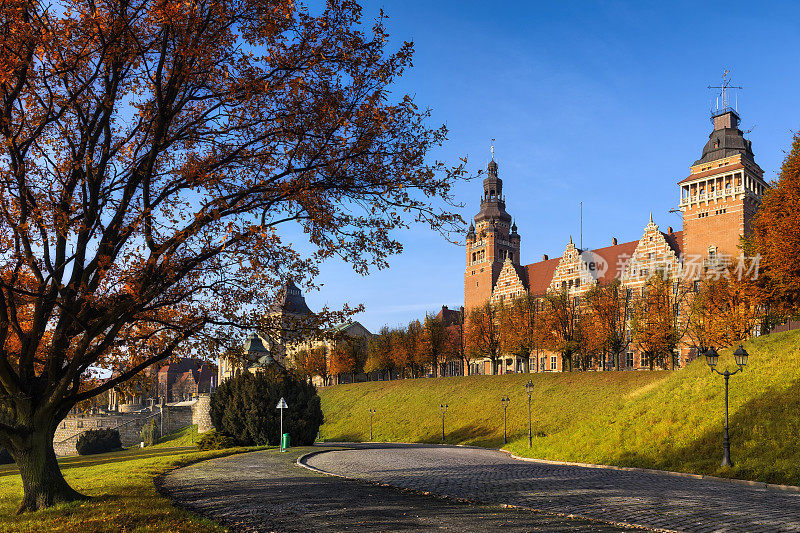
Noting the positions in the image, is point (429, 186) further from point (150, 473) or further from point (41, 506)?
point (150, 473)

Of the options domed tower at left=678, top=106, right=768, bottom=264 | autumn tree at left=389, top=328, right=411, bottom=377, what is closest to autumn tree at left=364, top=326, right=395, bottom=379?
autumn tree at left=389, top=328, right=411, bottom=377

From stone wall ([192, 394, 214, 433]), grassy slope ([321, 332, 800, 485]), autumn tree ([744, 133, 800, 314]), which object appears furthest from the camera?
stone wall ([192, 394, 214, 433])

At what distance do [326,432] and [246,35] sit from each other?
6134 centimetres

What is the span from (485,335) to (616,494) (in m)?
61.8

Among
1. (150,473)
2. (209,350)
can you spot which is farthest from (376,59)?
(150,473)

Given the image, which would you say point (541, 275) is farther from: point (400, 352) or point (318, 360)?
point (318, 360)

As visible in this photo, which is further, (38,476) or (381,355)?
(381,355)

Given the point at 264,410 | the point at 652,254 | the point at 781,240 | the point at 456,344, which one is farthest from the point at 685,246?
the point at 264,410

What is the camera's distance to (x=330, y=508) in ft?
46.0

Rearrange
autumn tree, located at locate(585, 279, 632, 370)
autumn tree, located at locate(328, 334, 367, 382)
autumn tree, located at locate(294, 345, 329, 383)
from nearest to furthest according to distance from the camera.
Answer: autumn tree, located at locate(585, 279, 632, 370) < autumn tree, located at locate(328, 334, 367, 382) < autumn tree, located at locate(294, 345, 329, 383)

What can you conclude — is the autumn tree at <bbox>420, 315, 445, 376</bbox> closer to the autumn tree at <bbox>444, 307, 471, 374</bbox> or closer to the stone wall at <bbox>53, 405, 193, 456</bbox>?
the autumn tree at <bbox>444, 307, 471, 374</bbox>

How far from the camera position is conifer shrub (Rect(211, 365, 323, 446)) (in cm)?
3809

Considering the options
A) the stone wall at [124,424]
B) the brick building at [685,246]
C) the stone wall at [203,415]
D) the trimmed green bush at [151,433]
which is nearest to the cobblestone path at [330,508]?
the brick building at [685,246]

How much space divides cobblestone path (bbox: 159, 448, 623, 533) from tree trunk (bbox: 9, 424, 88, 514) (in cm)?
282
